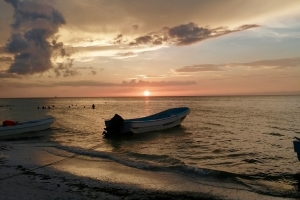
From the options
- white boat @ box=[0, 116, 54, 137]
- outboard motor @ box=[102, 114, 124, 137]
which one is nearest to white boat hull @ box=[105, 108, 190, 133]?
outboard motor @ box=[102, 114, 124, 137]

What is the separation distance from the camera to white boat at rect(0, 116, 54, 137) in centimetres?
2236

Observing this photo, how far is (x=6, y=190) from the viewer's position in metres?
8.23

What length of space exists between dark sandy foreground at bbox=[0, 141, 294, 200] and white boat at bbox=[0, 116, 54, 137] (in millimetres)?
10977

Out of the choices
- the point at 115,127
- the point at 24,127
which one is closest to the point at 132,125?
the point at 115,127

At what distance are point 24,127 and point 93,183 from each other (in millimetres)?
18006

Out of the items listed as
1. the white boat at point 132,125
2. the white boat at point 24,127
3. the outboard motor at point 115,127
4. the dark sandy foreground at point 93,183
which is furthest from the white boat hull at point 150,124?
the dark sandy foreground at point 93,183

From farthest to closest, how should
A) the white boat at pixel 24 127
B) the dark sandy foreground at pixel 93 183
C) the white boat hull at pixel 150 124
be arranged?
the white boat at pixel 24 127 → the white boat hull at pixel 150 124 → the dark sandy foreground at pixel 93 183

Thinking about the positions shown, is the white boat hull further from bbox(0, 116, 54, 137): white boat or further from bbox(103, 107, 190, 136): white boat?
bbox(0, 116, 54, 137): white boat

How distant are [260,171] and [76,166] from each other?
342 inches

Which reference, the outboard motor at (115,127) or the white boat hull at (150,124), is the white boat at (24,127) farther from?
the outboard motor at (115,127)

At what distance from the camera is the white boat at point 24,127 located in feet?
73.4

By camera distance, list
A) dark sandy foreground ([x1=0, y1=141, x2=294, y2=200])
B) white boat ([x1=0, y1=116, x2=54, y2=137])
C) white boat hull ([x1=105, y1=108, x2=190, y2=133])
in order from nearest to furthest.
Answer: dark sandy foreground ([x1=0, y1=141, x2=294, y2=200]) → white boat hull ([x1=105, y1=108, x2=190, y2=133]) → white boat ([x1=0, y1=116, x2=54, y2=137])

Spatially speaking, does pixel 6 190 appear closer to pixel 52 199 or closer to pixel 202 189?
pixel 52 199

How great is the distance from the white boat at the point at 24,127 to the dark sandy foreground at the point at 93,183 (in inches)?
432
